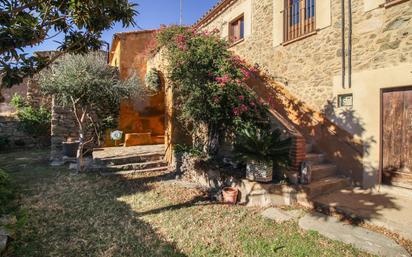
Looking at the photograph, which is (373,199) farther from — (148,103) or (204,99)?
(148,103)

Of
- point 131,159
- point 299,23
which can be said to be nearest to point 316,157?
point 299,23

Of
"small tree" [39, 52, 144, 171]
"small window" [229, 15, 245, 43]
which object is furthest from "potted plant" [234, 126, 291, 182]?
"small window" [229, 15, 245, 43]

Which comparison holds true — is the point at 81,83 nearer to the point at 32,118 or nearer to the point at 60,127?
the point at 60,127

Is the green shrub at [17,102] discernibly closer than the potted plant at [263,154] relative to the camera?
No

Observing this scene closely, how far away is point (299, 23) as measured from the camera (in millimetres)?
8258

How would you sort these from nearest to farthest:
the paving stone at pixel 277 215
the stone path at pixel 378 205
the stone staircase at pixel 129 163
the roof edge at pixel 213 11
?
A: the stone path at pixel 378 205 → the paving stone at pixel 277 215 → the stone staircase at pixel 129 163 → the roof edge at pixel 213 11

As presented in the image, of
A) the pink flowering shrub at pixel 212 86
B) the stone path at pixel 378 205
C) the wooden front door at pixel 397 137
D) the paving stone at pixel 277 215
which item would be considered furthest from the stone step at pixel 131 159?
the wooden front door at pixel 397 137

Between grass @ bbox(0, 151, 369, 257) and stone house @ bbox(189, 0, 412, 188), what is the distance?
235 centimetres

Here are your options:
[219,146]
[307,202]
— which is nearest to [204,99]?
[219,146]

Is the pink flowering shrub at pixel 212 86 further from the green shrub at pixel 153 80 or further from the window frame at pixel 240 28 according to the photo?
the window frame at pixel 240 28

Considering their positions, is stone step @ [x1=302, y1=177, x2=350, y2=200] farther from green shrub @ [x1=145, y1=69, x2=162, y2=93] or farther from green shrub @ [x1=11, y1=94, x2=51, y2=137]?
green shrub @ [x1=11, y1=94, x2=51, y2=137]

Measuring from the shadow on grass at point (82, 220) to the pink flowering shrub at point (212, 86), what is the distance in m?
2.24

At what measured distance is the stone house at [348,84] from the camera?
18.5 ft

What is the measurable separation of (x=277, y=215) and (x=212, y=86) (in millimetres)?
3324
